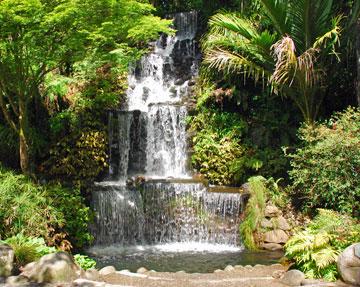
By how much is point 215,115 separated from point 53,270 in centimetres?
815

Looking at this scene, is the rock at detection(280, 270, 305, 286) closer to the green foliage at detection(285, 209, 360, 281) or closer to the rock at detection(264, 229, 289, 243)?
the green foliage at detection(285, 209, 360, 281)

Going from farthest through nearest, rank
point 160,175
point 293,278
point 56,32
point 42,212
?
point 160,175 → point 42,212 → point 56,32 → point 293,278

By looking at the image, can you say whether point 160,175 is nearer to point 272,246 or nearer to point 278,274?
point 272,246

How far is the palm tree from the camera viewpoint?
9.69m

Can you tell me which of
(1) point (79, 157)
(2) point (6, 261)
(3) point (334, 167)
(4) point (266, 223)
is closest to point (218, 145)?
(4) point (266, 223)

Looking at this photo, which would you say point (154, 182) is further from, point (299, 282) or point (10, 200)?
point (299, 282)

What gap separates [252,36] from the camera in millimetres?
10352

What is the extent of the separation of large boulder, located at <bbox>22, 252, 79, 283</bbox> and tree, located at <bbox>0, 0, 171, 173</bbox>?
12.2 ft

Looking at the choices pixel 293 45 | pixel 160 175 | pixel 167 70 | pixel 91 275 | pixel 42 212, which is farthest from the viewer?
pixel 167 70

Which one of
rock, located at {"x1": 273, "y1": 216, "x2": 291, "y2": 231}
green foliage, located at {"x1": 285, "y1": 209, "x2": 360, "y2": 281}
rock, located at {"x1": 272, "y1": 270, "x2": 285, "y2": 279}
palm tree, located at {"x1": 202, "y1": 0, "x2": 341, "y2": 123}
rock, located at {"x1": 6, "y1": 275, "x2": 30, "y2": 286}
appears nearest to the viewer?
rock, located at {"x1": 6, "y1": 275, "x2": 30, "y2": 286}

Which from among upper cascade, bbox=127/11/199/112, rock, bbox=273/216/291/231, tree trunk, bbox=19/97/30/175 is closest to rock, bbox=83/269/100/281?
tree trunk, bbox=19/97/30/175

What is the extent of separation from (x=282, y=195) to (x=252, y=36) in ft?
13.0

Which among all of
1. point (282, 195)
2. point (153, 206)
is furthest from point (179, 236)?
point (282, 195)

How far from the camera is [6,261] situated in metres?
6.43
